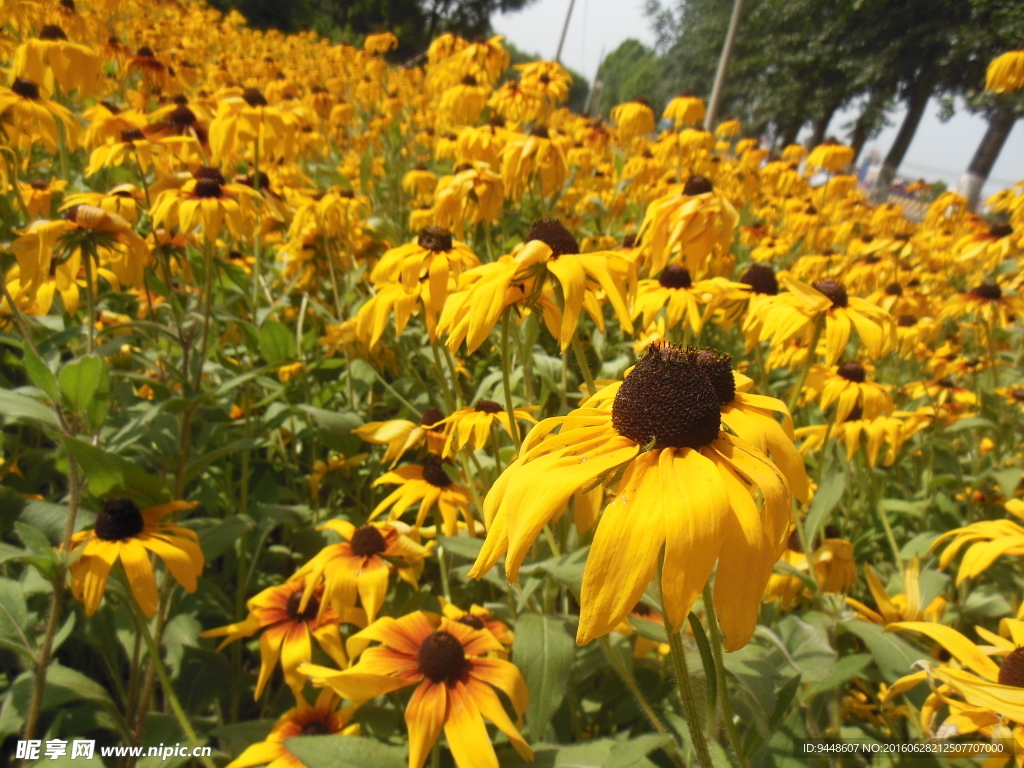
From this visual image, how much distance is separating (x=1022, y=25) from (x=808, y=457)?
19482mm

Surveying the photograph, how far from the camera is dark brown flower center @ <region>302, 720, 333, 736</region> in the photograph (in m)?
1.31

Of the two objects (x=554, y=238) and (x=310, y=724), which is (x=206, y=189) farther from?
(x=310, y=724)

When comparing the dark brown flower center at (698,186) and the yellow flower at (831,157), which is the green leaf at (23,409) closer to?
the dark brown flower center at (698,186)

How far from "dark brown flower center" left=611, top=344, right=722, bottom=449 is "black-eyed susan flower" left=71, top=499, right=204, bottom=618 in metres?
1.11

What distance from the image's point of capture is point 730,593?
1.94 feet

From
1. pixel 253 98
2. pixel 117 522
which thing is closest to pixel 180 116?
pixel 253 98

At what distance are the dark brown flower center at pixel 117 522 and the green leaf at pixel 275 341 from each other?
0.88m

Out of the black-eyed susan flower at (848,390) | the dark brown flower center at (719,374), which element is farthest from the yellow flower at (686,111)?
the dark brown flower center at (719,374)

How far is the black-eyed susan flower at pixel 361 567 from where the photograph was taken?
136cm

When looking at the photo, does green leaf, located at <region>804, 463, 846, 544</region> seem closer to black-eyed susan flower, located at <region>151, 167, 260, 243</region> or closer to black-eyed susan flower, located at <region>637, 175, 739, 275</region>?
black-eyed susan flower, located at <region>637, 175, 739, 275</region>

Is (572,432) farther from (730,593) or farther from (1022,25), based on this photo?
(1022,25)

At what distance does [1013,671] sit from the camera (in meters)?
0.96

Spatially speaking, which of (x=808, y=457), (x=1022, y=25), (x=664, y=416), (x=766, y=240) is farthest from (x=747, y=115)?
(x=664, y=416)

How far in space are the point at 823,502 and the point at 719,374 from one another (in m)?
1.08
